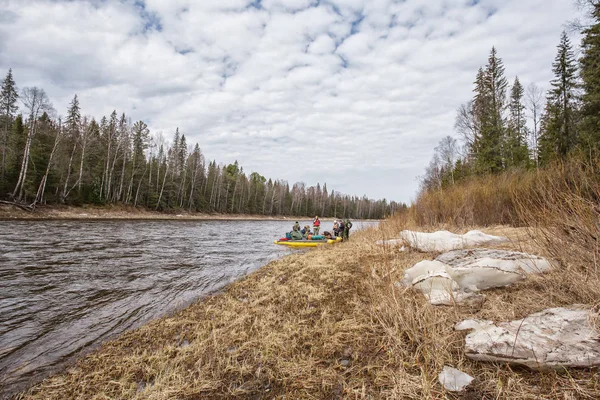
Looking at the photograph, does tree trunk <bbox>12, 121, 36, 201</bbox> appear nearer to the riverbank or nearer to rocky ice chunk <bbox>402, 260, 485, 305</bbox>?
the riverbank

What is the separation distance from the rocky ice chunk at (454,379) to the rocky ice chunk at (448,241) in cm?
499

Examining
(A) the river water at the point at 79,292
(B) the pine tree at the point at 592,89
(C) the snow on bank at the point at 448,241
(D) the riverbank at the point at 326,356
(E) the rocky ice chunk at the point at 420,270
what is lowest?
(A) the river water at the point at 79,292

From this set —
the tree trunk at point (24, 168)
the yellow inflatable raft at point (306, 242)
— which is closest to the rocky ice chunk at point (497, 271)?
the yellow inflatable raft at point (306, 242)

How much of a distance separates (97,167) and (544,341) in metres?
45.6

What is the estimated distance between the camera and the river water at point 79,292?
12.2ft

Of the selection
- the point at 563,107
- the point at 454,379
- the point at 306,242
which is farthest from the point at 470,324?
the point at 563,107

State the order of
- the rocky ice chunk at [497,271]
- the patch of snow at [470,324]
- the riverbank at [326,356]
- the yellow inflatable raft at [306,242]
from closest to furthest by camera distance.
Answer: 1. the riverbank at [326,356]
2. the patch of snow at [470,324]
3. the rocky ice chunk at [497,271]
4. the yellow inflatable raft at [306,242]

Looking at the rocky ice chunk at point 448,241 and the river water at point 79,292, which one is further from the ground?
the rocky ice chunk at point 448,241

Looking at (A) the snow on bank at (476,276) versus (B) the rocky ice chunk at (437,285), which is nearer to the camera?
(B) the rocky ice chunk at (437,285)

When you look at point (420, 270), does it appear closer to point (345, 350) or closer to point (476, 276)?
point (476, 276)

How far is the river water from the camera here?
372 cm

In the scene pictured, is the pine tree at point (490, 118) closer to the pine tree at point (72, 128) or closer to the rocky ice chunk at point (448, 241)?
the rocky ice chunk at point (448, 241)

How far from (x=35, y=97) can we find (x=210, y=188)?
3453 cm

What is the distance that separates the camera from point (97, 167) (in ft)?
119
